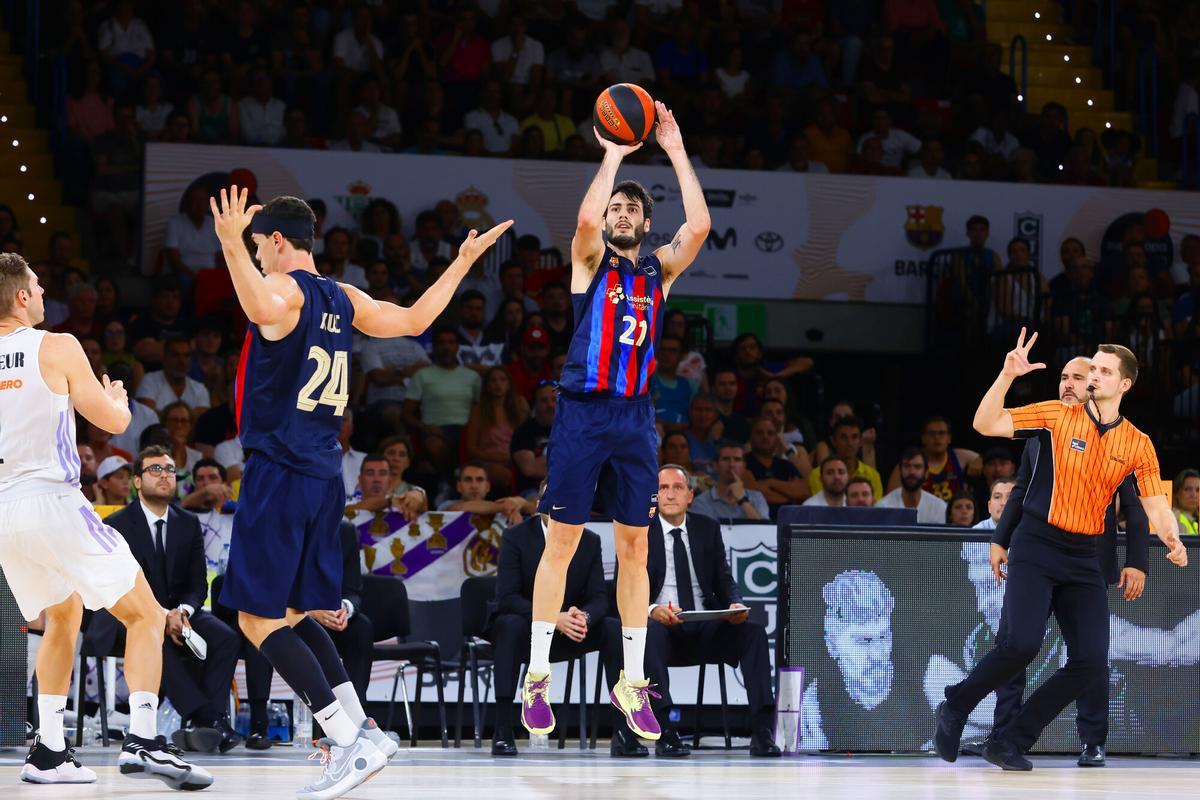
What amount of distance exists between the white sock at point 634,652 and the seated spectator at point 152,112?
8.83 metres

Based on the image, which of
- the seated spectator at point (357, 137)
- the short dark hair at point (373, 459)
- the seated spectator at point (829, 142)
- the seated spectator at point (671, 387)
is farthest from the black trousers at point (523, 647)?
the seated spectator at point (829, 142)

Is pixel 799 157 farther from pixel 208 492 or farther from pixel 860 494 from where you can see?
pixel 208 492

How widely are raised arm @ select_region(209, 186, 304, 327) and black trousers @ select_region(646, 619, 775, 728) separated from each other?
13.1 feet

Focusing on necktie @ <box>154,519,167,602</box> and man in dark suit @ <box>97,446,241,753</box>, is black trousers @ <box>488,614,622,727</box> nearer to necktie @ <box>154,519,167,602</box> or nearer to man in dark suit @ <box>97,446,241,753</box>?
man in dark suit @ <box>97,446,241,753</box>

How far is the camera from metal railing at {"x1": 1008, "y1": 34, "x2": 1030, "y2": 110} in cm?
1816

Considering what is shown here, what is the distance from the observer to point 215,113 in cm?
1510

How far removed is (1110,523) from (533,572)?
3.50 m

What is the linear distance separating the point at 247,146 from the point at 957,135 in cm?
746

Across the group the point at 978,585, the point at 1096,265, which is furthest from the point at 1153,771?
the point at 1096,265

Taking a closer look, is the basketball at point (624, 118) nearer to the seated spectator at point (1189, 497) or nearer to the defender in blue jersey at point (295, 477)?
the defender in blue jersey at point (295, 477)

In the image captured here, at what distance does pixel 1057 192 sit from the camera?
16.2 metres

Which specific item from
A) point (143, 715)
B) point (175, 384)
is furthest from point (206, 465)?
point (143, 715)

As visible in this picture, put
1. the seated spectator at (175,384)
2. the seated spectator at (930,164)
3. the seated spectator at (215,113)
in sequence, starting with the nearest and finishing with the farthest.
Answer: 1. the seated spectator at (175,384)
2. the seated spectator at (215,113)
3. the seated spectator at (930,164)

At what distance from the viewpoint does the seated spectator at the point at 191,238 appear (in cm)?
1418
